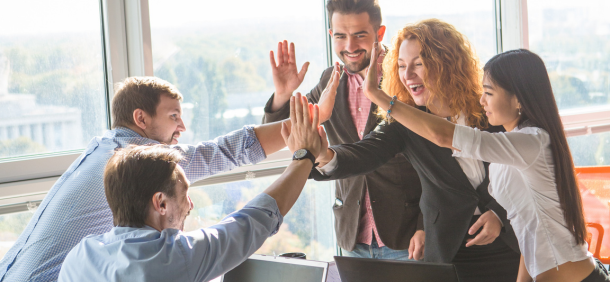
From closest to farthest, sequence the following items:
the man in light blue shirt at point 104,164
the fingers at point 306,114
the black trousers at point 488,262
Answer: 1. the man in light blue shirt at point 104,164
2. the fingers at point 306,114
3. the black trousers at point 488,262

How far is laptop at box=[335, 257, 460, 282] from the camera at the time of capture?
142 cm

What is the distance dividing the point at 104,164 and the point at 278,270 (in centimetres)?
73

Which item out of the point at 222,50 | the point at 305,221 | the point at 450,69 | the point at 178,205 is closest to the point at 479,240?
the point at 450,69

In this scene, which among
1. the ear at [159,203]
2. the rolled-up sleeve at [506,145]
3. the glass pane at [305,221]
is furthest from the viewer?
the glass pane at [305,221]

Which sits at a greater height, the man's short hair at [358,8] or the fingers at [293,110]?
the man's short hair at [358,8]

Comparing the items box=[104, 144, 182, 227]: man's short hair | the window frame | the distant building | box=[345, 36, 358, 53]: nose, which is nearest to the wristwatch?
box=[104, 144, 182, 227]: man's short hair

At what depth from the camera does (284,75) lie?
231cm

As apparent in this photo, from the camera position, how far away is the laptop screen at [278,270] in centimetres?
162

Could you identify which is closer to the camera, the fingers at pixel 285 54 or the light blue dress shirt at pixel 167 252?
the light blue dress shirt at pixel 167 252

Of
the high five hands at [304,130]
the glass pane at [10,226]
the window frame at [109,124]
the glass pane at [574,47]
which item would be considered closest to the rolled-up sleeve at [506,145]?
the high five hands at [304,130]

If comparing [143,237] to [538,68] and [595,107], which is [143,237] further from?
[595,107]

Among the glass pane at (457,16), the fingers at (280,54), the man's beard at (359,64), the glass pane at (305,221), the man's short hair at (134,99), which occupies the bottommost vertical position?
the glass pane at (305,221)

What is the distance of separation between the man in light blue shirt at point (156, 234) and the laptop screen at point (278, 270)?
266mm

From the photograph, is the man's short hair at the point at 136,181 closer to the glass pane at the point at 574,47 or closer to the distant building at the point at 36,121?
the distant building at the point at 36,121
